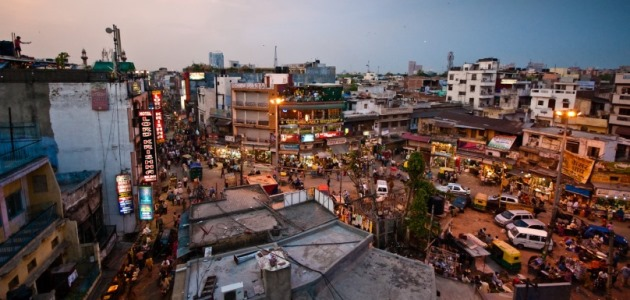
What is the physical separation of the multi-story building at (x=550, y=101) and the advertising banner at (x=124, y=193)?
48922 millimetres

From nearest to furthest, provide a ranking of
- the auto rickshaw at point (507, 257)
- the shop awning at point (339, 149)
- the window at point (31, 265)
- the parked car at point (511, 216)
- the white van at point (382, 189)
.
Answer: the window at point (31, 265) → the auto rickshaw at point (507, 257) → the parked car at point (511, 216) → the white van at point (382, 189) → the shop awning at point (339, 149)

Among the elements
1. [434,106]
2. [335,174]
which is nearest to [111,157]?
[335,174]

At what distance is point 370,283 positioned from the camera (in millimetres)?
12141

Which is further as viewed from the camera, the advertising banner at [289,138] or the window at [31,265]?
the advertising banner at [289,138]

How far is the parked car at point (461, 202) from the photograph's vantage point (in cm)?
3010

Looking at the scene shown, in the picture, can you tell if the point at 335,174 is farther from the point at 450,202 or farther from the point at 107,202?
the point at 107,202

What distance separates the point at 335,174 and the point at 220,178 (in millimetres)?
13898

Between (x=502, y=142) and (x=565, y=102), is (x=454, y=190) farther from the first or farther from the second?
(x=565, y=102)

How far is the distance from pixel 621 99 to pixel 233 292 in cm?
4778

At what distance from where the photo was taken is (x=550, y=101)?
48.4m

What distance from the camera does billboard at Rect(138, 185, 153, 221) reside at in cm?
2345

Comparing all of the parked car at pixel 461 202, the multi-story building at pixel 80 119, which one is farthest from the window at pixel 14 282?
the parked car at pixel 461 202

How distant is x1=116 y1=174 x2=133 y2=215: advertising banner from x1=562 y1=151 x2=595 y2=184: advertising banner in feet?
121

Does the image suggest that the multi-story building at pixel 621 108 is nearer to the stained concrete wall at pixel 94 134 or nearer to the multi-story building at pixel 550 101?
the multi-story building at pixel 550 101
